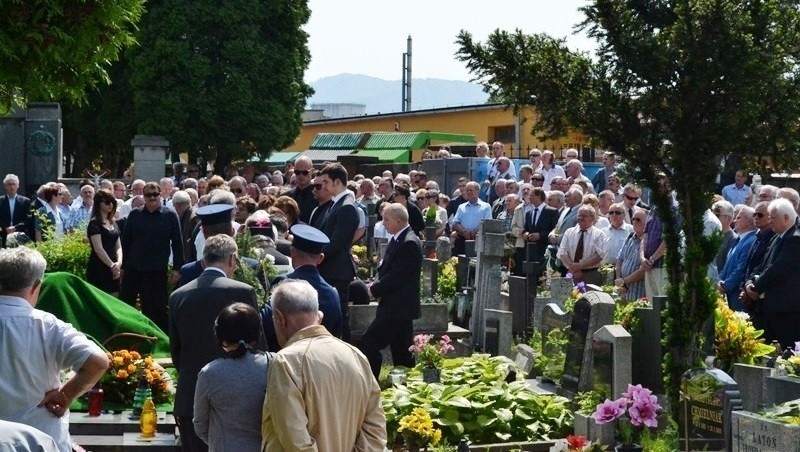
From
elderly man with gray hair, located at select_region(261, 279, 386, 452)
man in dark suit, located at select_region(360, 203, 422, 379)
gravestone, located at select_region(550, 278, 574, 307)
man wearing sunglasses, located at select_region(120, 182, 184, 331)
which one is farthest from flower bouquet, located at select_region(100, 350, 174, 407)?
elderly man with gray hair, located at select_region(261, 279, 386, 452)

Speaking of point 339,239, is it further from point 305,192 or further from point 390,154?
point 390,154

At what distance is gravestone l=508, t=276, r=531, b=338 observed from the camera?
51.4 feet

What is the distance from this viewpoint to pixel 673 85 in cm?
927

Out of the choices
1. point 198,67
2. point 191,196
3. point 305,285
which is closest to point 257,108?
point 198,67

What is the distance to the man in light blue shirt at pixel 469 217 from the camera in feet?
66.8

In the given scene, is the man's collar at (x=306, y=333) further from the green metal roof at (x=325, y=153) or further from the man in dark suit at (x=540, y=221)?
the green metal roof at (x=325, y=153)

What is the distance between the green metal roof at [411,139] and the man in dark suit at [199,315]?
3194 cm

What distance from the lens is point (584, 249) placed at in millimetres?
15609

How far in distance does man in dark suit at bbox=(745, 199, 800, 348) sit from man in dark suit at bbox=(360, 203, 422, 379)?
10.2ft

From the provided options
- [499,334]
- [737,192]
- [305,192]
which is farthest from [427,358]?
[737,192]

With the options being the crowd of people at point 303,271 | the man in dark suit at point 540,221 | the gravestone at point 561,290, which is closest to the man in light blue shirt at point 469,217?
the crowd of people at point 303,271

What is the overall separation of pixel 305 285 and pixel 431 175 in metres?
20.7

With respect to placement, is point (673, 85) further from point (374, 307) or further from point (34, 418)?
point (374, 307)

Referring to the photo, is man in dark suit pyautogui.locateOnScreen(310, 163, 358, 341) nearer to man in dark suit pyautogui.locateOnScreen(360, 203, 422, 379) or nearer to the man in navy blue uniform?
man in dark suit pyautogui.locateOnScreen(360, 203, 422, 379)
